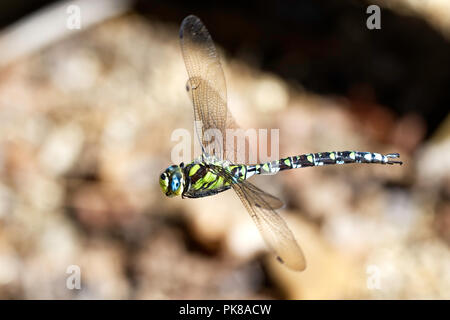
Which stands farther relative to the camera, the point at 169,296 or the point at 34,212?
the point at 34,212

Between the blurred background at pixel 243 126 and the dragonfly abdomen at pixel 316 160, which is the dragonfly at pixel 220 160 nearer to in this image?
the dragonfly abdomen at pixel 316 160

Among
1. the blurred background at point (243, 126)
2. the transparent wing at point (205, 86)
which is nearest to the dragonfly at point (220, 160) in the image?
the transparent wing at point (205, 86)

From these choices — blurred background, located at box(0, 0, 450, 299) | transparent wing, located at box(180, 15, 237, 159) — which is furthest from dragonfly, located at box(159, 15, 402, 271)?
blurred background, located at box(0, 0, 450, 299)

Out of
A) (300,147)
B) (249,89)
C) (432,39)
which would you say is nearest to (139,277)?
(300,147)

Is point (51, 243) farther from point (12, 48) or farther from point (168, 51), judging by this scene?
point (168, 51)

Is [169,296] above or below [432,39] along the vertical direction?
below
